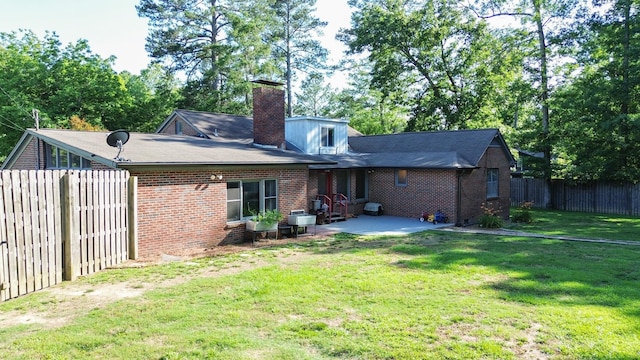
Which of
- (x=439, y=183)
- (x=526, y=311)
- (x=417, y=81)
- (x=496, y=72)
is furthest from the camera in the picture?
(x=417, y=81)

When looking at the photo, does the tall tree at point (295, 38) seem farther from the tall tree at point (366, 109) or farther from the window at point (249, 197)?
the window at point (249, 197)

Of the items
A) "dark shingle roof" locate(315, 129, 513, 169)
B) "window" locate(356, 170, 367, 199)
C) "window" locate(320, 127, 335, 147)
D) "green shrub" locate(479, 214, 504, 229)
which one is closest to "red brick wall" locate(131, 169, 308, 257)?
"dark shingle roof" locate(315, 129, 513, 169)

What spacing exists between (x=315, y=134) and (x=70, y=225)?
45.1ft

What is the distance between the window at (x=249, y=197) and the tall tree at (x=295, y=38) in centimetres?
2641

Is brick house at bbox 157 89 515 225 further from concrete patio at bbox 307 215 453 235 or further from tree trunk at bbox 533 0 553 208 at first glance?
tree trunk at bbox 533 0 553 208

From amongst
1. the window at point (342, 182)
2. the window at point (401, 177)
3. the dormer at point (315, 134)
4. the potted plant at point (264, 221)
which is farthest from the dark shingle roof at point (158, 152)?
the window at point (401, 177)

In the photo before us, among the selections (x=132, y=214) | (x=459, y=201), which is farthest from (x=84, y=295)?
(x=459, y=201)

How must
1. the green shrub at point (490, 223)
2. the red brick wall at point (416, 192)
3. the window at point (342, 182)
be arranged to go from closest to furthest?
1. the green shrub at point (490, 223)
2. the red brick wall at point (416, 192)
3. the window at point (342, 182)

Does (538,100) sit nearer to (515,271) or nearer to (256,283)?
(515,271)

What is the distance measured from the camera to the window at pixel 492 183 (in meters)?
20.0

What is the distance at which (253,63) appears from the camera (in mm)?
34281

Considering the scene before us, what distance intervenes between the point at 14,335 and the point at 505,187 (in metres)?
20.2

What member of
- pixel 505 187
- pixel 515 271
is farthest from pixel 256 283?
pixel 505 187

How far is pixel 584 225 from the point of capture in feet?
61.0
